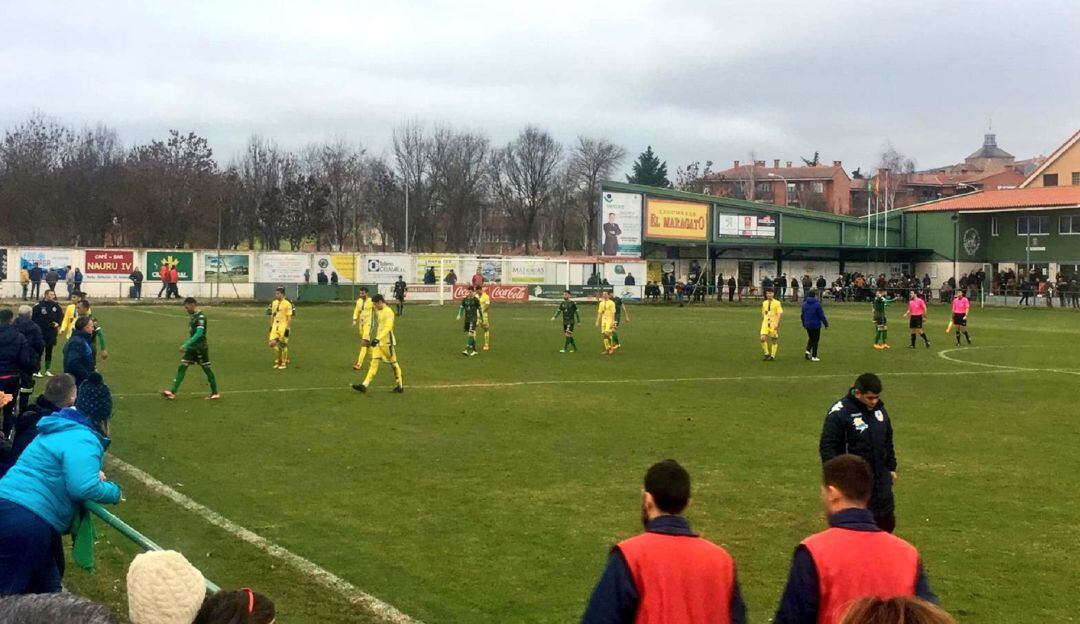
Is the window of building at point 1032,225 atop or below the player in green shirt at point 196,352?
atop

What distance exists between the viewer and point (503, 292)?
62.6m

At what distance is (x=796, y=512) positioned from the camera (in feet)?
35.3

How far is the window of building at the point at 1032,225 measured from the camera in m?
69.4

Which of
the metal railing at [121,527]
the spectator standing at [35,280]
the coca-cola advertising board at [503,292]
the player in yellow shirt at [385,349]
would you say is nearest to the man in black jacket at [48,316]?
the player in yellow shirt at [385,349]

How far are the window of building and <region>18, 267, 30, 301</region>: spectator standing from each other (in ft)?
198

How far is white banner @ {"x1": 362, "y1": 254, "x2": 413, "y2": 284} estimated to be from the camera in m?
65.2

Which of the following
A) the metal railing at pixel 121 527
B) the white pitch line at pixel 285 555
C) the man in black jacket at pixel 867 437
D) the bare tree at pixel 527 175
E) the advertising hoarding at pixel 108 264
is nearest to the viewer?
the metal railing at pixel 121 527

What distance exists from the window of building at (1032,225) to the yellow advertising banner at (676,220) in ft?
68.7

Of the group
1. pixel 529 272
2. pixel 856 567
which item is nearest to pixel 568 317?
pixel 856 567

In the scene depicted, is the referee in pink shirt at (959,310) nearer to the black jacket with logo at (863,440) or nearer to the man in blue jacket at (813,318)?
the man in blue jacket at (813,318)

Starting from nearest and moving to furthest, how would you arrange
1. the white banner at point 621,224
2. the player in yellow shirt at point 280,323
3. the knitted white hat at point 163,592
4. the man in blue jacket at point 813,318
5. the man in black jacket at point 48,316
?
the knitted white hat at point 163,592, the man in black jacket at point 48,316, the player in yellow shirt at point 280,323, the man in blue jacket at point 813,318, the white banner at point 621,224

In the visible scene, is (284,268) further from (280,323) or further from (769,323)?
(769,323)

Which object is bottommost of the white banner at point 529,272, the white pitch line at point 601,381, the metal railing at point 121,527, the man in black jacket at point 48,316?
the white pitch line at point 601,381

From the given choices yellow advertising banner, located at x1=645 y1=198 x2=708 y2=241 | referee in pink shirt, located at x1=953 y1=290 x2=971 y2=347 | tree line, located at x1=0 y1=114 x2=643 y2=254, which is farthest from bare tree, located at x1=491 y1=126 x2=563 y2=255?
referee in pink shirt, located at x1=953 y1=290 x2=971 y2=347
